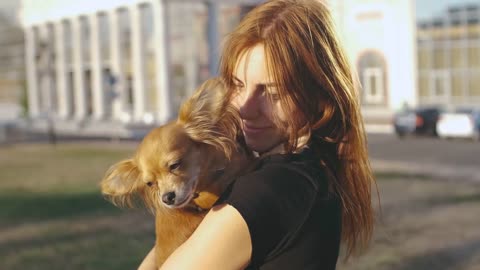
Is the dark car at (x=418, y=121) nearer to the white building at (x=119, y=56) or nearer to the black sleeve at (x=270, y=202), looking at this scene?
the white building at (x=119, y=56)

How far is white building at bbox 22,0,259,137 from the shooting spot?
49.3m

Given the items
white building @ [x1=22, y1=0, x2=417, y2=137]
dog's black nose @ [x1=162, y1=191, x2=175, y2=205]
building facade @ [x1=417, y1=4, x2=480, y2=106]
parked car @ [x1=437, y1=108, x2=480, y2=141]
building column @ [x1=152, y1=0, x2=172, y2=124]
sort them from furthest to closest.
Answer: building column @ [x1=152, y1=0, x2=172, y2=124] → white building @ [x1=22, y1=0, x2=417, y2=137] → building facade @ [x1=417, y1=4, x2=480, y2=106] → parked car @ [x1=437, y1=108, x2=480, y2=141] → dog's black nose @ [x1=162, y1=191, x2=175, y2=205]

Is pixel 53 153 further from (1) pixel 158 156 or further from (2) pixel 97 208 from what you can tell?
(1) pixel 158 156

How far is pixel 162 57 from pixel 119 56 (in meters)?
9.34

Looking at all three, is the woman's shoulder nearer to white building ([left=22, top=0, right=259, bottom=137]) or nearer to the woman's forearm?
the woman's forearm

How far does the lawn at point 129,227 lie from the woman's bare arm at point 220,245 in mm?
5214

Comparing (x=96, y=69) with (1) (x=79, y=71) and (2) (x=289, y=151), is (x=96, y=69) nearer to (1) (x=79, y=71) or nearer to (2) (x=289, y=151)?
(1) (x=79, y=71)

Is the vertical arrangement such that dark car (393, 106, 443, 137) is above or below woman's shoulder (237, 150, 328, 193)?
below

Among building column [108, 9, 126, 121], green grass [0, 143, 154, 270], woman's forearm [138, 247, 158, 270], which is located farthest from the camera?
building column [108, 9, 126, 121]

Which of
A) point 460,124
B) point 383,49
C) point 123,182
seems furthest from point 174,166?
point 383,49

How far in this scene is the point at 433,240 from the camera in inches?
404

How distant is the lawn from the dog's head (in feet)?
16.5

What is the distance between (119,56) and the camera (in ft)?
185

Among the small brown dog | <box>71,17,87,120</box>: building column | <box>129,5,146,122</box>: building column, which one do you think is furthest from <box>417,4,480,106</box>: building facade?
the small brown dog
